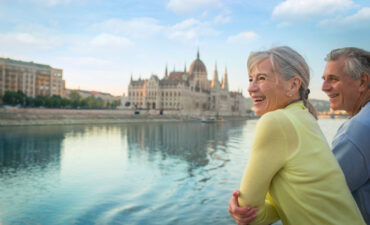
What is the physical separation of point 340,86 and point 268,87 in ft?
2.42

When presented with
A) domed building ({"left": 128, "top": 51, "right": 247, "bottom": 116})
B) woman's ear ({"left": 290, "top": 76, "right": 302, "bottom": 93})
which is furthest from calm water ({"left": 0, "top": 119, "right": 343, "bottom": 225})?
domed building ({"left": 128, "top": 51, "right": 247, "bottom": 116})

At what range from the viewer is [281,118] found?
138 cm

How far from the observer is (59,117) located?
42219mm

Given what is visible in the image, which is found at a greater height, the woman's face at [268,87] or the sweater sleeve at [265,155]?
the woman's face at [268,87]

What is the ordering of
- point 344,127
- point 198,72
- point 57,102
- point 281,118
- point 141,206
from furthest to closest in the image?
point 198,72, point 57,102, point 141,206, point 344,127, point 281,118

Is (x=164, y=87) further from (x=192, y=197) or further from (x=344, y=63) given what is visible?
(x=344, y=63)

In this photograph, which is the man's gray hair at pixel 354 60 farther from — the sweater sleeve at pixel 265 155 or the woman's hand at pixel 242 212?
the woman's hand at pixel 242 212

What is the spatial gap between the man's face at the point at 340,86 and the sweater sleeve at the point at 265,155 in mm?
900

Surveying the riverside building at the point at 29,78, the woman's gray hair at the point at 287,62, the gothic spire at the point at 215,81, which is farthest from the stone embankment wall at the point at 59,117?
the gothic spire at the point at 215,81

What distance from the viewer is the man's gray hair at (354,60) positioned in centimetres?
193

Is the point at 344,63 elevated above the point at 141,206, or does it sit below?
above

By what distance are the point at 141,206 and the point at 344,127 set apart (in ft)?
21.9

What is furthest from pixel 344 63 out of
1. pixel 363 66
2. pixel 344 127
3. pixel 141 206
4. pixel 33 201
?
pixel 33 201

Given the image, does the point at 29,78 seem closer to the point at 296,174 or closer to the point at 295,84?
the point at 295,84
